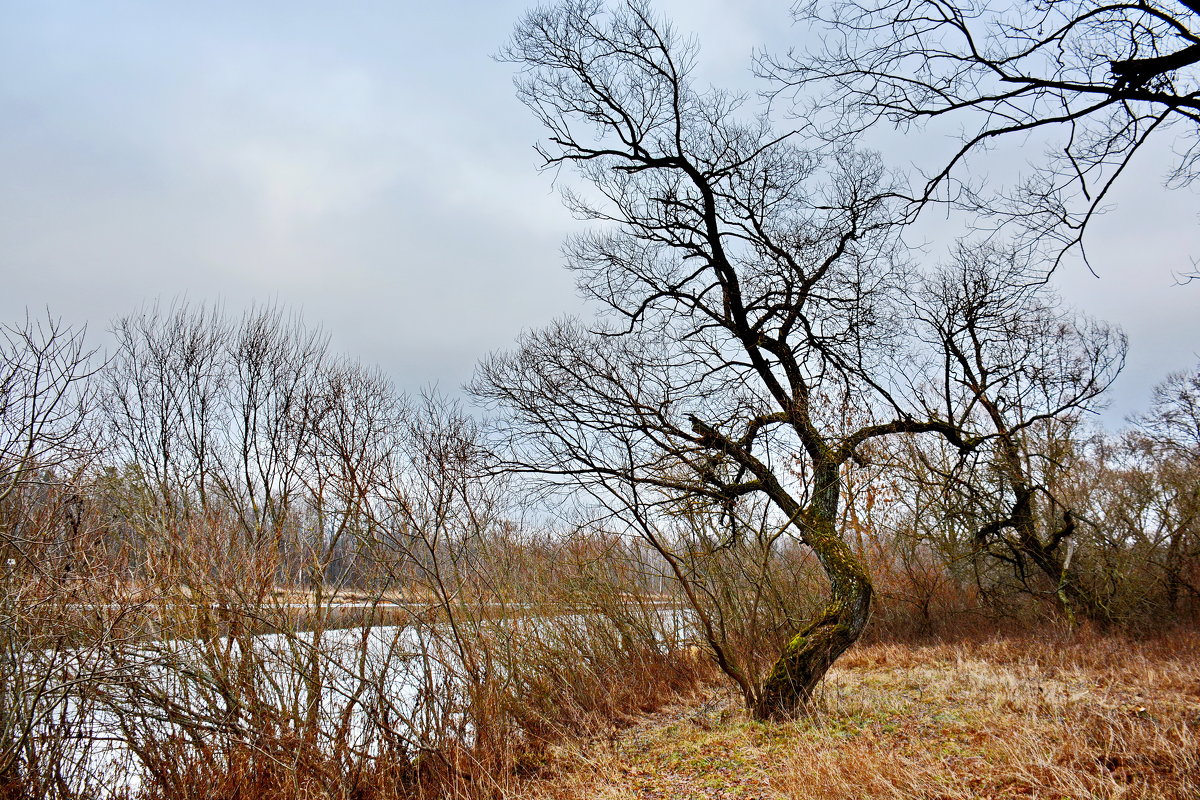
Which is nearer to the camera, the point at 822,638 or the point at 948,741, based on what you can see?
the point at 948,741

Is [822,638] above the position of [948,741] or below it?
above

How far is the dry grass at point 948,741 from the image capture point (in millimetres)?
4086

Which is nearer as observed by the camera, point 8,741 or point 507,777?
point 8,741

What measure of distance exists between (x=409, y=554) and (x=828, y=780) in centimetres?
358

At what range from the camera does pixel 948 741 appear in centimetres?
525

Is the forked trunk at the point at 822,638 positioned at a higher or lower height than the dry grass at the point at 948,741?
higher

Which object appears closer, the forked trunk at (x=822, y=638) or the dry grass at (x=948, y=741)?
the dry grass at (x=948, y=741)

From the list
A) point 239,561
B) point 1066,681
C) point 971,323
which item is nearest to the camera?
point 239,561

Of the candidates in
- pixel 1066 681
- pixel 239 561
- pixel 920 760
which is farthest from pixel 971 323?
pixel 239 561

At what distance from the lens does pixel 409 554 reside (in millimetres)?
5641

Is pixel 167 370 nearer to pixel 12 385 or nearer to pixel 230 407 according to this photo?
pixel 230 407

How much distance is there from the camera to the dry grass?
4.09 m

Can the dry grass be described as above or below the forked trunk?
below

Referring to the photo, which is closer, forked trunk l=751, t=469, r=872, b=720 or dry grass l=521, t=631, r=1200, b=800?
dry grass l=521, t=631, r=1200, b=800
